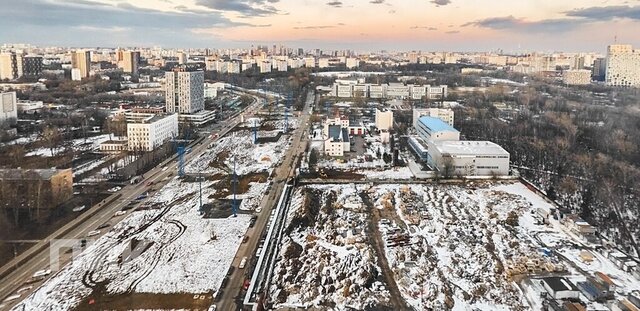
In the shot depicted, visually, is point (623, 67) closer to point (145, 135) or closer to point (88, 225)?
point (145, 135)

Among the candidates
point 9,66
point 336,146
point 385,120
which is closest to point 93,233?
point 336,146

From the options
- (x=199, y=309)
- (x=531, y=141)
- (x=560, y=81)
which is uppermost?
(x=560, y=81)

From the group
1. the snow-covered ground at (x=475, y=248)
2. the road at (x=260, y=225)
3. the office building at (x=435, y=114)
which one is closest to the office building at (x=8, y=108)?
the road at (x=260, y=225)

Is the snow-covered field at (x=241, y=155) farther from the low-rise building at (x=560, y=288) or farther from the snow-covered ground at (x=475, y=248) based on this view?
the low-rise building at (x=560, y=288)

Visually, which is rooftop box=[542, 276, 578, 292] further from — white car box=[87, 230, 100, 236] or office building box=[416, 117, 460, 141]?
office building box=[416, 117, 460, 141]

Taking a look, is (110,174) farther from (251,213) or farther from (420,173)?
(420,173)

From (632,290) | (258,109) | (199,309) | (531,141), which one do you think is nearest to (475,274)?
(632,290)

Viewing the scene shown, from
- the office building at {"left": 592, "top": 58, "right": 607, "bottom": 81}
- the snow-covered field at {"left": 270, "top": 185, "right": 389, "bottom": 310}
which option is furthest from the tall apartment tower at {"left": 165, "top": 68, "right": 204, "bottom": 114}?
the office building at {"left": 592, "top": 58, "right": 607, "bottom": 81}

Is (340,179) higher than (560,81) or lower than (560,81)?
lower
